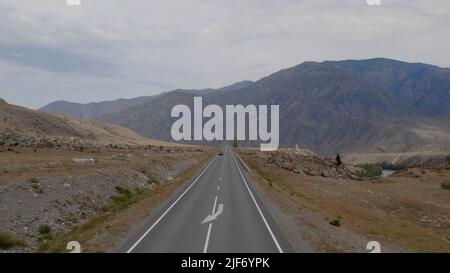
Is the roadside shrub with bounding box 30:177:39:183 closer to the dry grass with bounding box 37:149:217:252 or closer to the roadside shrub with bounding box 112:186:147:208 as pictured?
the dry grass with bounding box 37:149:217:252

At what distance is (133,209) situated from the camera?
29109 millimetres

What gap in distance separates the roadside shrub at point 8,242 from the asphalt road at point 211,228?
18.9 feet

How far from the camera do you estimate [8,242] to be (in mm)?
20312

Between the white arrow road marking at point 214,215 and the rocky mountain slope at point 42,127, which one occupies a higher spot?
the rocky mountain slope at point 42,127

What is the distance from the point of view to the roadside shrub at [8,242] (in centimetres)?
2003

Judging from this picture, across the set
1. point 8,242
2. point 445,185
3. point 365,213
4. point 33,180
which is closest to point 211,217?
point 8,242

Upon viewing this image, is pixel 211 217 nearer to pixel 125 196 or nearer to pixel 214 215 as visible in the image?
pixel 214 215

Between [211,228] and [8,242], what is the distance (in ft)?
29.7

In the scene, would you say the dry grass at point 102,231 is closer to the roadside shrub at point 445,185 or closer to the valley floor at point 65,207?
the valley floor at point 65,207

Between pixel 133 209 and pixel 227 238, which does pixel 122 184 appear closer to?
pixel 133 209

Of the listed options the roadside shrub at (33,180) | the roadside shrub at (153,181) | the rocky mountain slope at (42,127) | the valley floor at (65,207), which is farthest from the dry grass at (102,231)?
the rocky mountain slope at (42,127)
